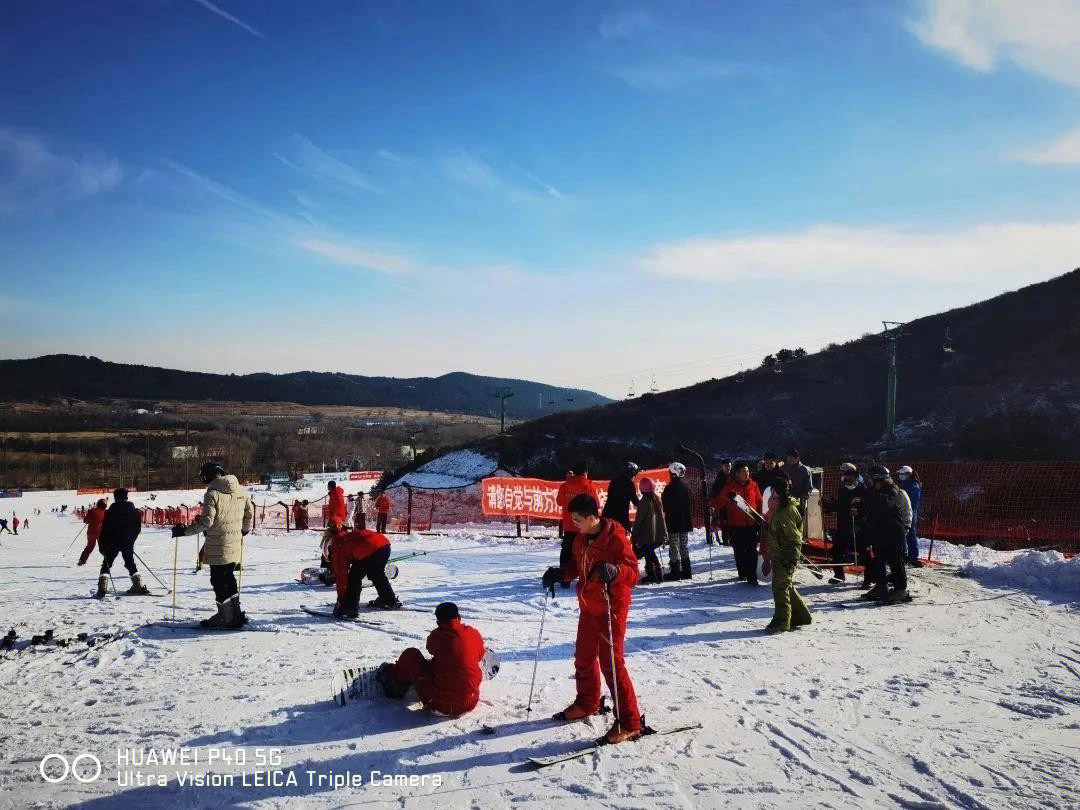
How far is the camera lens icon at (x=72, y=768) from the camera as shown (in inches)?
168

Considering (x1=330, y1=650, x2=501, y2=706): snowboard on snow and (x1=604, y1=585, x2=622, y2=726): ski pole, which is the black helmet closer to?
(x1=330, y1=650, x2=501, y2=706): snowboard on snow

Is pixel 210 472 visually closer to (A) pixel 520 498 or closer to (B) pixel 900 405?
(A) pixel 520 498

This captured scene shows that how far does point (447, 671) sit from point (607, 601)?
1.30 m

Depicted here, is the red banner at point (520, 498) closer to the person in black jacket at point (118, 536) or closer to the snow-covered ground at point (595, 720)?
the snow-covered ground at point (595, 720)

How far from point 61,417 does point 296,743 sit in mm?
164656

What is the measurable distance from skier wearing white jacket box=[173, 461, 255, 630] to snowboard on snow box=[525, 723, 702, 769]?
4501mm

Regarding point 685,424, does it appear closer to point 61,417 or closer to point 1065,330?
point 1065,330

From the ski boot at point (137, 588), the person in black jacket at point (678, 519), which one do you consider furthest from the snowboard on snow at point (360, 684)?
the ski boot at point (137, 588)

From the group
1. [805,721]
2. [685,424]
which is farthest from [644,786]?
[685,424]

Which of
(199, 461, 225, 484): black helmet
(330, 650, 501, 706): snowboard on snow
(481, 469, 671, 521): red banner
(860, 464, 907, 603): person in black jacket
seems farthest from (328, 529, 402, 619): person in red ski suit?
(481, 469, 671, 521): red banner

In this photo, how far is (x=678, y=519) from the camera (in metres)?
10.5

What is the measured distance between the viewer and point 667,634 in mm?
7629

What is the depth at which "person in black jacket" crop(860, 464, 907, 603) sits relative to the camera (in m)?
8.70

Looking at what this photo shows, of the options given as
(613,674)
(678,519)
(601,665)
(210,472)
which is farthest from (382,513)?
(613,674)
